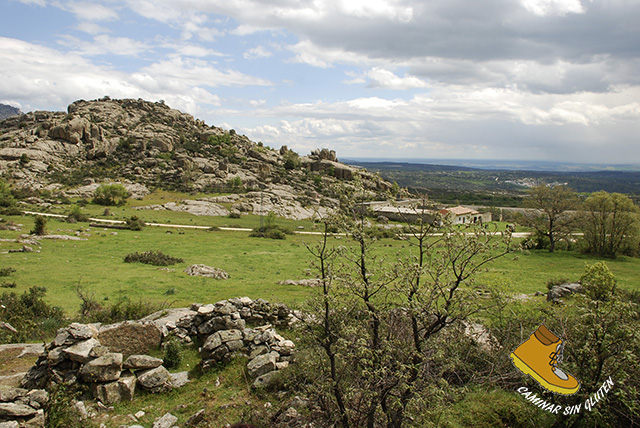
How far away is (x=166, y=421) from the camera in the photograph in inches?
346

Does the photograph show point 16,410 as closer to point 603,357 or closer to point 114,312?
point 114,312

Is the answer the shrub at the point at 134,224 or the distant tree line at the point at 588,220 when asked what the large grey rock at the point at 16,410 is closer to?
the shrub at the point at 134,224

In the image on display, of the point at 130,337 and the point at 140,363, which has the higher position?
the point at 130,337

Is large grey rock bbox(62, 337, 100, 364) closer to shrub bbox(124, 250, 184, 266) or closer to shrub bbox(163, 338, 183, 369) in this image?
shrub bbox(163, 338, 183, 369)

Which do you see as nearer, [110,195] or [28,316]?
[28,316]

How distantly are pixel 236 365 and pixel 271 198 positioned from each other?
7170cm

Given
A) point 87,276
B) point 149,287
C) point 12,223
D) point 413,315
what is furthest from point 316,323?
point 12,223

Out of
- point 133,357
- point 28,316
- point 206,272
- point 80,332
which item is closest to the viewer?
point 80,332

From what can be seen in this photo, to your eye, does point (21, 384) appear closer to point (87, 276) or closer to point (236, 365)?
point (236, 365)

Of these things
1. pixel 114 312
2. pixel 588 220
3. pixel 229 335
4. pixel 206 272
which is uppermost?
pixel 588 220

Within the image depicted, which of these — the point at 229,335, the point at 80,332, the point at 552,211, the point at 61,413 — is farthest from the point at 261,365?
the point at 552,211

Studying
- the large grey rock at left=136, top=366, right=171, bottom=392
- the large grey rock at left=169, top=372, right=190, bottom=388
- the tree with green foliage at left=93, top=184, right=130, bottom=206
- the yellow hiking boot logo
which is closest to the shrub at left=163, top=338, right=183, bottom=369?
the large grey rock at left=169, top=372, right=190, bottom=388

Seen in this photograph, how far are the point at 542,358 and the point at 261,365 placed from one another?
8.12 m

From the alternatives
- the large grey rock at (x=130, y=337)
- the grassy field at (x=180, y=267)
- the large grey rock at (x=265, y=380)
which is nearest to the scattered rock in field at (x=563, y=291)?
the grassy field at (x=180, y=267)
